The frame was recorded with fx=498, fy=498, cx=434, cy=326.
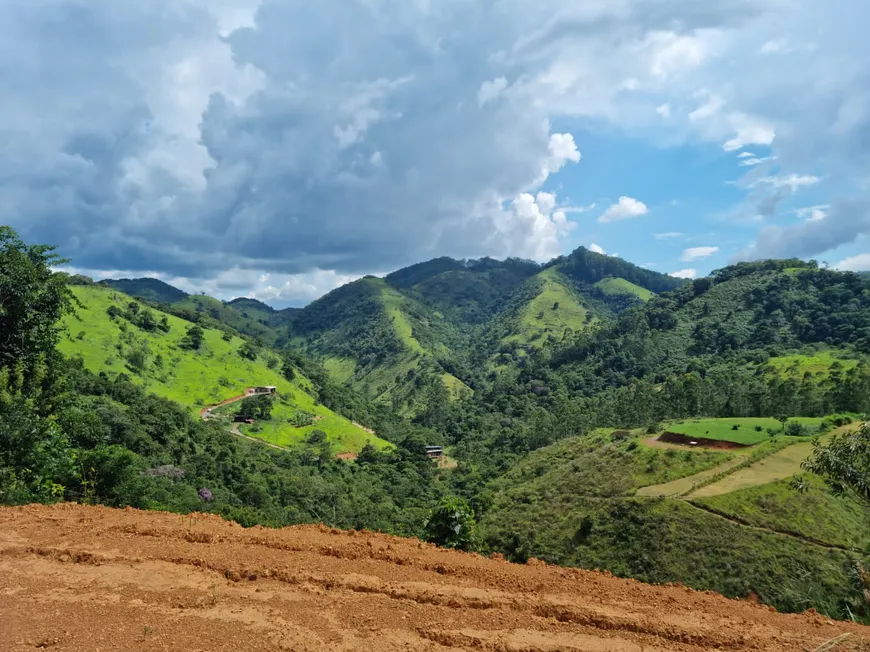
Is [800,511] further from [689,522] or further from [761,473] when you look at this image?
[689,522]

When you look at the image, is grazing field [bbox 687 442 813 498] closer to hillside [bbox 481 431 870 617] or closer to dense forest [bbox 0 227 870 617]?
hillside [bbox 481 431 870 617]

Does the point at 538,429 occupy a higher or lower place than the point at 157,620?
lower

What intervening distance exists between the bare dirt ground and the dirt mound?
180 ft

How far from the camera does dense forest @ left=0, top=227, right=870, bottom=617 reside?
56.1ft

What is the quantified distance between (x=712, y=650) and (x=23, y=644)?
30.3 ft

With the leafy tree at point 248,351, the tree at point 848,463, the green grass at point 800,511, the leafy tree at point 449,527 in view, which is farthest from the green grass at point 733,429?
the leafy tree at point 248,351

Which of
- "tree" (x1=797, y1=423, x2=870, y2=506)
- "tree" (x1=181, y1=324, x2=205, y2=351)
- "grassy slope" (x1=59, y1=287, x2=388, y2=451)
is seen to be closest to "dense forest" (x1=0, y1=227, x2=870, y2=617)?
"tree" (x1=797, y1=423, x2=870, y2=506)

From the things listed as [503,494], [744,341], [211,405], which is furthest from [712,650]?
[744,341]

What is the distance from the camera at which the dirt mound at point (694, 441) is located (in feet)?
182

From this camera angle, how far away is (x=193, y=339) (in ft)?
330

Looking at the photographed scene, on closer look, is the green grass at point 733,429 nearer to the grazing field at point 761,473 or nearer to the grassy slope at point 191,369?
the grazing field at point 761,473

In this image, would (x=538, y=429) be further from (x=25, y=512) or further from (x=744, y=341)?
(x=25, y=512)

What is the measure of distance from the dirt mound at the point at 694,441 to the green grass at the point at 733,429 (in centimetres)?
43

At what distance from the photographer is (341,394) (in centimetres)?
12975
